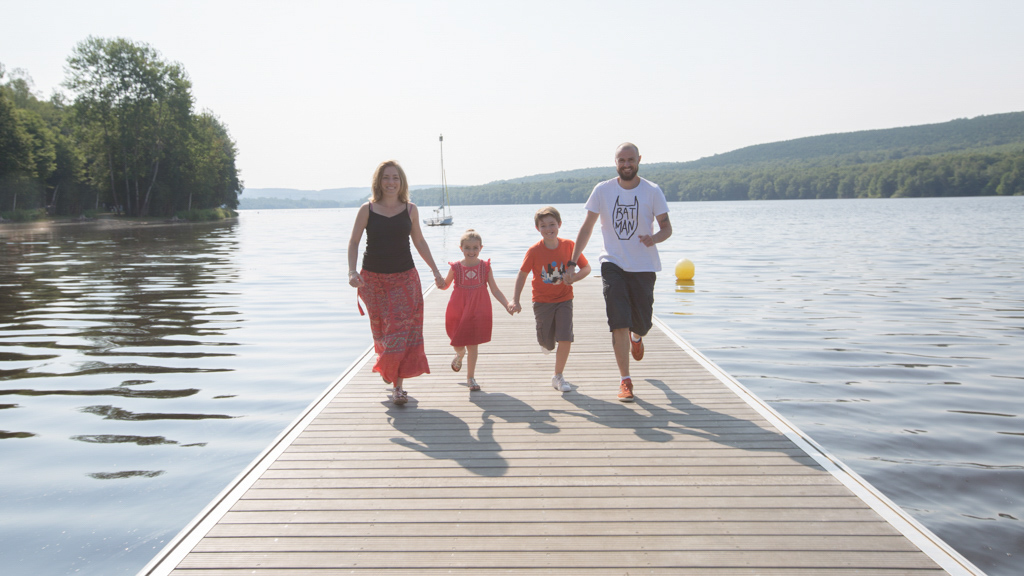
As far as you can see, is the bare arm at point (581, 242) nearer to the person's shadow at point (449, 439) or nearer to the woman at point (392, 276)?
the woman at point (392, 276)

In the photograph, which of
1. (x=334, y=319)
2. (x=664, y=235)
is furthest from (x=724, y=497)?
(x=334, y=319)

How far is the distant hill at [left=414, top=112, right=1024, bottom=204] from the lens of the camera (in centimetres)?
9975

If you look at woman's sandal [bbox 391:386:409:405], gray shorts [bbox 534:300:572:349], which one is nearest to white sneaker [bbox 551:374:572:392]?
gray shorts [bbox 534:300:572:349]

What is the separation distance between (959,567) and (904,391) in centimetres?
495

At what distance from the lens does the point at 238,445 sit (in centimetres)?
555

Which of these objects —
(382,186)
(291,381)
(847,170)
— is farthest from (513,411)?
(847,170)

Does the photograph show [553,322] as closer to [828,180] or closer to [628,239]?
[628,239]

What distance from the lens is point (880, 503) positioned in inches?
132

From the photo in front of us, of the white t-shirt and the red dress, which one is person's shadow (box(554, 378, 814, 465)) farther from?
the white t-shirt

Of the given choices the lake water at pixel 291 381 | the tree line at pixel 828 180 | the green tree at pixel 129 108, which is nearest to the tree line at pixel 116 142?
the green tree at pixel 129 108

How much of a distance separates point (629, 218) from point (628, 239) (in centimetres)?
16

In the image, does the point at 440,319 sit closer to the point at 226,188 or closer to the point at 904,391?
the point at 904,391

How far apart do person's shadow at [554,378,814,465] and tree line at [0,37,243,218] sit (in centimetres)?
5209

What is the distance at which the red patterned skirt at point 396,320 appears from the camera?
5145 mm
